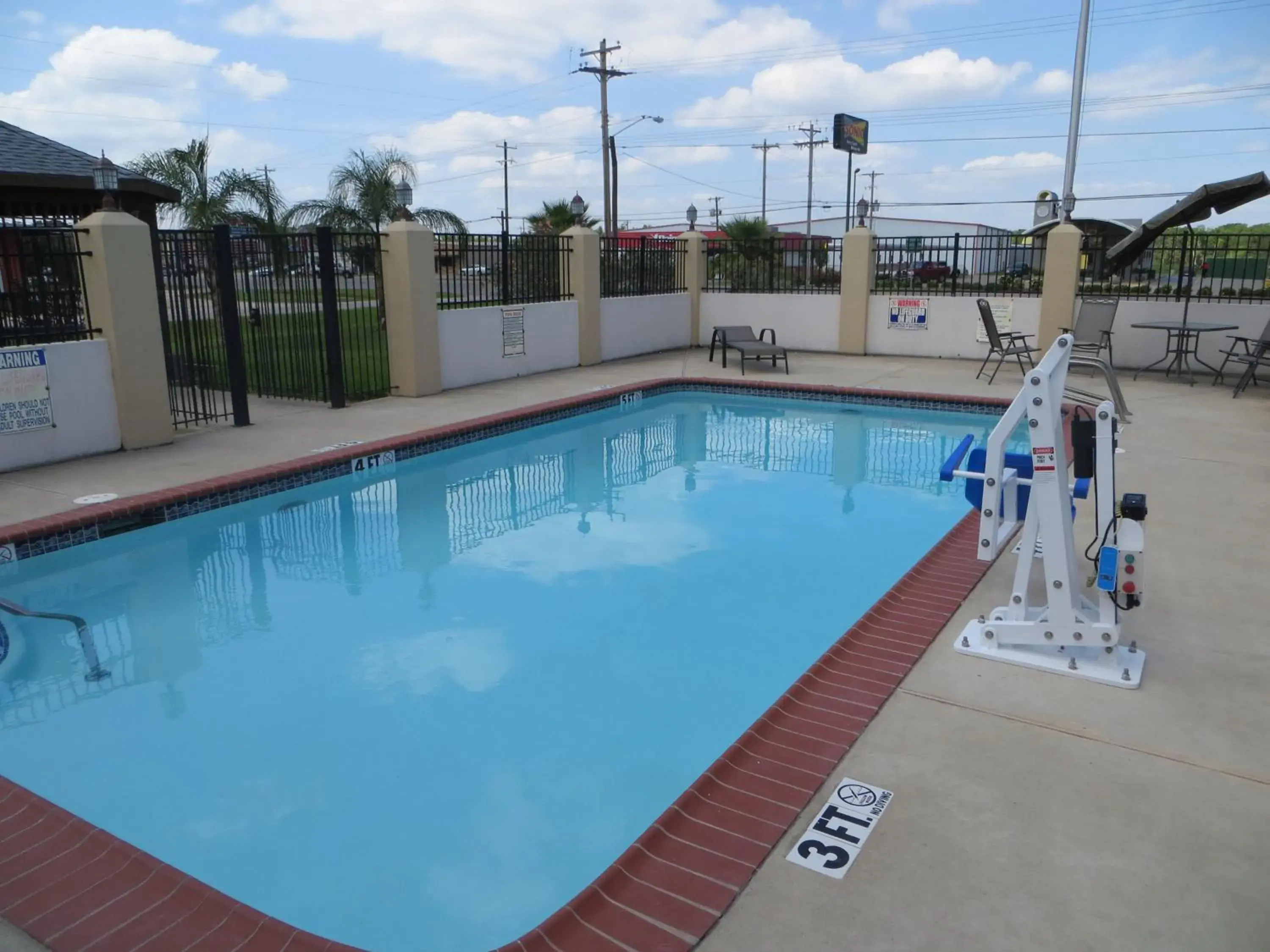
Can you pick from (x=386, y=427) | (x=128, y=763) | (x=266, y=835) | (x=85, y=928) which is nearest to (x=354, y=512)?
(x=386, y=427)

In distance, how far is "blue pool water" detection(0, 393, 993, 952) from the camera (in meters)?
3.08

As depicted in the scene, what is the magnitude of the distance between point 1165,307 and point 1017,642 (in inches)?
431

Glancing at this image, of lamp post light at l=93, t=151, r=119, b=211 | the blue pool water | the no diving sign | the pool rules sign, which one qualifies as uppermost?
lamp post light at l=93, t=151, r=119, b=211

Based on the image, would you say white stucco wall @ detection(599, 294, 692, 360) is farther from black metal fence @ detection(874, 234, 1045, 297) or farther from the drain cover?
the drain cover

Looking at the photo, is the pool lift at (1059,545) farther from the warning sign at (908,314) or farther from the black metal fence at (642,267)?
the warning sign at (908,314)

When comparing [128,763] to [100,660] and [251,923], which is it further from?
[251,923]

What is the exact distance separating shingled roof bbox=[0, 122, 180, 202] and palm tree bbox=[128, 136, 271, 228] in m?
7.20

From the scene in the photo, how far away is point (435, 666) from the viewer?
451 centimetres

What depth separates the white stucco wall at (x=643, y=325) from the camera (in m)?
13.8

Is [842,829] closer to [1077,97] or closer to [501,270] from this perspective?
[501,270]

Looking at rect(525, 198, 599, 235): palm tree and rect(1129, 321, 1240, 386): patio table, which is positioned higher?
rect(525, 198, 599, 235): palm tree

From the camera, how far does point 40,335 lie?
7.24 meters

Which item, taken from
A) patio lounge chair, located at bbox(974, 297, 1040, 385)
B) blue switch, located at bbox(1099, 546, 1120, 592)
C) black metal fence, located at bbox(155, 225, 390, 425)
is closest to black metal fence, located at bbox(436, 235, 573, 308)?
black metal fence, located at bbox(155, 225, 390, 425)

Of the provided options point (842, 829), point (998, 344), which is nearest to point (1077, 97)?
point (998, 344)
